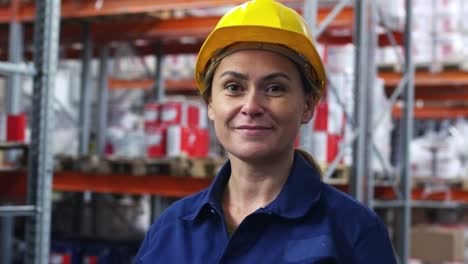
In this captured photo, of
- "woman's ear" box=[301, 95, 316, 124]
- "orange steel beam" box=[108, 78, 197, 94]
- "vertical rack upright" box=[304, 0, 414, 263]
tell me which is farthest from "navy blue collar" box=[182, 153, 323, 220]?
"orange steel beam" box=[108, 78, 197, 94]

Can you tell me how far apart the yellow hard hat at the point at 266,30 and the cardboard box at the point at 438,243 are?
5413 mm

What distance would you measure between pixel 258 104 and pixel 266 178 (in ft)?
0.70

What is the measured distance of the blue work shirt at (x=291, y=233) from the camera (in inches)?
69.4

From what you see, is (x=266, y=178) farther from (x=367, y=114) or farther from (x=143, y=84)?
(x=143, y=84)

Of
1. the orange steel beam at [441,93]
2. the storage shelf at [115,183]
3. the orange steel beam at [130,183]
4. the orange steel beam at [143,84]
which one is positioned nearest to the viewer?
the storage shelf at [115,183]

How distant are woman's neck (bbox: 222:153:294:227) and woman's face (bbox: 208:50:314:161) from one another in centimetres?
4

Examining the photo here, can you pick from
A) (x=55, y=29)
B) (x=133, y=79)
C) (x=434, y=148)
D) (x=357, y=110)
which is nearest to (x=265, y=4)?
(x=55, y=29)

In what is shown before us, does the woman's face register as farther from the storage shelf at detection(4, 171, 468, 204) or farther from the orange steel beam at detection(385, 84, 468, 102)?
the orange steel beam at detection(385, 84, 468, 102)

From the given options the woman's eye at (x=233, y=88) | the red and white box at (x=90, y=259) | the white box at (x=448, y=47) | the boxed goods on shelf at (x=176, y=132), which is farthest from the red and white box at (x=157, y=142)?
the woman's eye at (x=233, y=88)

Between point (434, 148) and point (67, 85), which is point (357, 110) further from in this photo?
point (67, 85)

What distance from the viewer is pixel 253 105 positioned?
5.93ft

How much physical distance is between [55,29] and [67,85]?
5248mm

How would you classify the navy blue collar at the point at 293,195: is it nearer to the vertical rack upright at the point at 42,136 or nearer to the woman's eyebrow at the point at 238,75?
the woman's eyebrow at the point at 238,75

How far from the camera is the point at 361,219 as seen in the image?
1.81 meters
